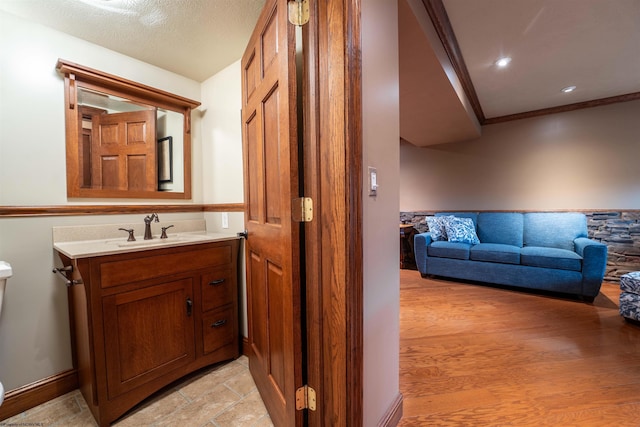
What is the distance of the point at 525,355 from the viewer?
1743mm

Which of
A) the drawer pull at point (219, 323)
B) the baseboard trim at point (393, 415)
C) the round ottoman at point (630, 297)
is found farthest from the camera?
the round ottoman at point (630, 297)

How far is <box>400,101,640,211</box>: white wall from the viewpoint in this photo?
3.20 m

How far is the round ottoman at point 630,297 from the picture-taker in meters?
2.07

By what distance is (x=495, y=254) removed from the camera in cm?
310

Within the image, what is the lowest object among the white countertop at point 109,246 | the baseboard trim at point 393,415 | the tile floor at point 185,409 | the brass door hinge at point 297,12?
the tile floor at point 185,409

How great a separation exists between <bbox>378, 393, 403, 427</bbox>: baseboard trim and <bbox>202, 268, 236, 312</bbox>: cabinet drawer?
1.14 m

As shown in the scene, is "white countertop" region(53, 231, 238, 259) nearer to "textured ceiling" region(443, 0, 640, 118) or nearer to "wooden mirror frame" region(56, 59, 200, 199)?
"wooden mirror frame" region(56, 59, 200, 199)

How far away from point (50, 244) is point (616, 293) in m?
5.22

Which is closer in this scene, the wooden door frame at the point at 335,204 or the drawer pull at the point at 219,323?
the wooden door frame at the point at 335,204

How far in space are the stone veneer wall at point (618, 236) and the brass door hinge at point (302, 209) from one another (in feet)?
14.2

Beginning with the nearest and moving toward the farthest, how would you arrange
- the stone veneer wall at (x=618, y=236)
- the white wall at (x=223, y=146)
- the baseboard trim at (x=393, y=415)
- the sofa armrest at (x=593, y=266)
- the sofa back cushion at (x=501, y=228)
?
the baseboard trim at (x=393, y=415), the white wall at (x=223, y=146), the sofa armrest at (x=593, y=266), the stone veneer wall at (x=618, y=236), the sofa back cushion at (x=501, y=228)

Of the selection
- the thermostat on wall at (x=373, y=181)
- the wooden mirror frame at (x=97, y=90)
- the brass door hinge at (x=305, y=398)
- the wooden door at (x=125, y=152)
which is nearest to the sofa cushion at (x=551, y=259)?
the thermostat on wall at (x=373, y=181)

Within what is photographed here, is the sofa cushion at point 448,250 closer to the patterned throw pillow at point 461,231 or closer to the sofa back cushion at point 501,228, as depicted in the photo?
the patterned throw pillow at point 461,231

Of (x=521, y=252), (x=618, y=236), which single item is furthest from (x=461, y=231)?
(x=618, y=236)
